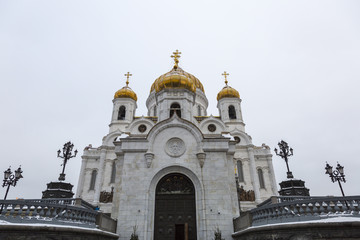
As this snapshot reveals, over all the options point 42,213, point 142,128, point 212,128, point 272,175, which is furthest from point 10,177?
point 272,175

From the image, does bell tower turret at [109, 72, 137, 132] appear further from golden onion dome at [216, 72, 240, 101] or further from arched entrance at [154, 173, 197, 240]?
arched entrance at [154, 173, 197, 240]

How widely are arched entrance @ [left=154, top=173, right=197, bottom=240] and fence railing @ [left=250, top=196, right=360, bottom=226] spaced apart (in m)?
4.74

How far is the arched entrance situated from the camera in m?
12.2

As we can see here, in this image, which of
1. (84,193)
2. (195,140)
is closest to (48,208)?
(195,140)

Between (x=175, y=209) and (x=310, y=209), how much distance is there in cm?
736

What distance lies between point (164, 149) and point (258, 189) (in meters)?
19.0

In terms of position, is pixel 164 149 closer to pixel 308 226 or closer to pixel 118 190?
pixel 118 190

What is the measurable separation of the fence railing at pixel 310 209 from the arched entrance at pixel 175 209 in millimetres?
4738

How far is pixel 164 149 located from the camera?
46.0 ft

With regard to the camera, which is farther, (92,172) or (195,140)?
(92,172)

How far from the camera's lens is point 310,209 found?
301 inches

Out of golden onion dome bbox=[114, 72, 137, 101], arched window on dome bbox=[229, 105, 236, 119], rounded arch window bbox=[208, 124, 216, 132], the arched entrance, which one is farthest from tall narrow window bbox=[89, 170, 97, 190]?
arched window on dome bbox=[229, 105, 236, 119]

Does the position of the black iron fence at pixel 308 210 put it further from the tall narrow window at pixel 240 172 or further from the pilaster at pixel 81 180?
the pilaster at pixel 81 180

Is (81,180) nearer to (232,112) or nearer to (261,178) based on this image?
(261,178)
